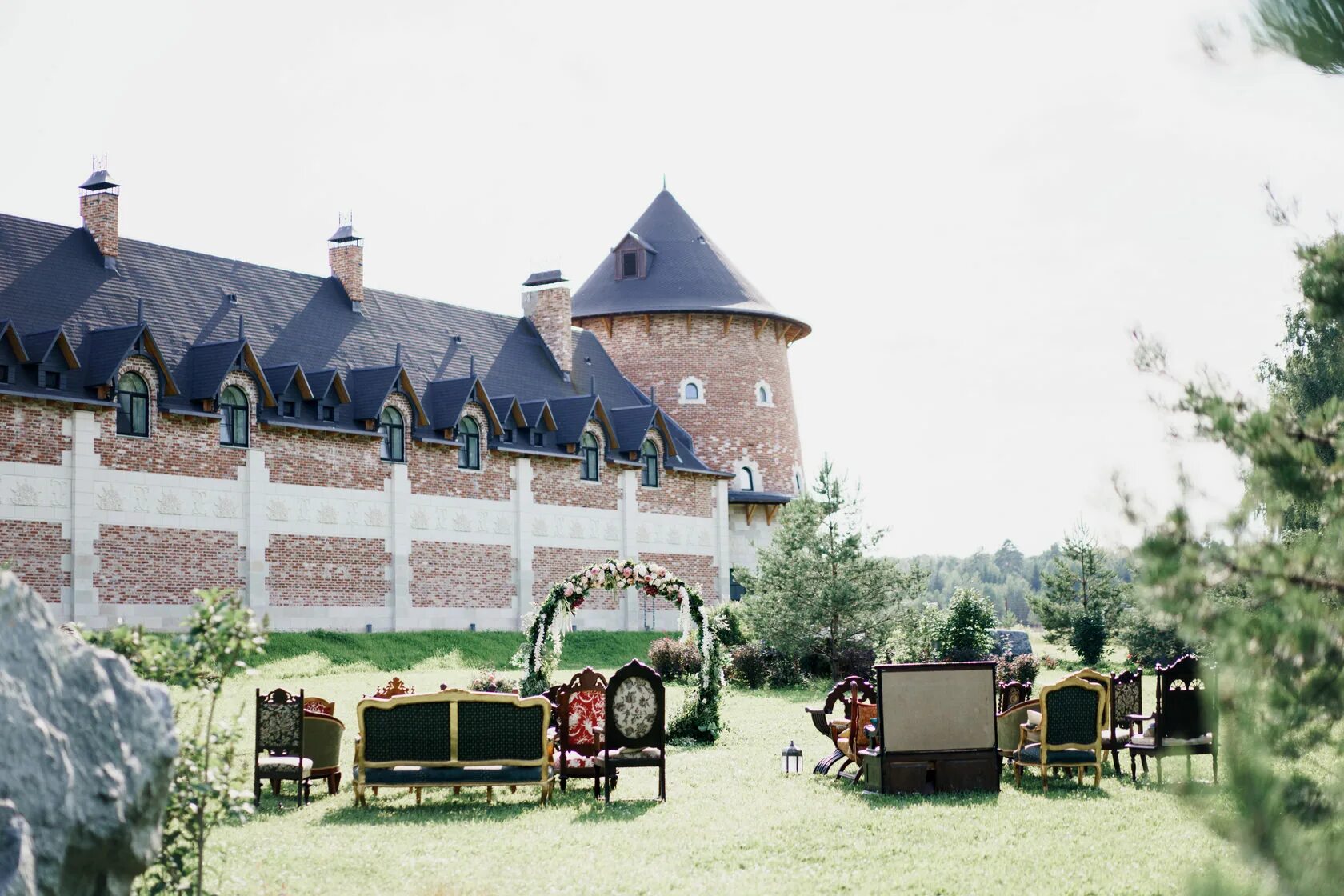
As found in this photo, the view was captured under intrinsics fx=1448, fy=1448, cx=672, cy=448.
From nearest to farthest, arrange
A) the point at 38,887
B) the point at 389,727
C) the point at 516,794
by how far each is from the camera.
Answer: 1. the point at 38,887
2. the point at 389,727
3. the point at 516,794

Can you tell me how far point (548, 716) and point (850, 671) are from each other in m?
17.2

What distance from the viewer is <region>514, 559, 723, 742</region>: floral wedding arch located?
18359mm

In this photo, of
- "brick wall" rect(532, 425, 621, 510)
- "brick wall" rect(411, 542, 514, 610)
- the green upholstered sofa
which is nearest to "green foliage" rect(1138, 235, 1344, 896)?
the green upholstered sofa

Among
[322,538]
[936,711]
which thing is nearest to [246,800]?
[936,711]

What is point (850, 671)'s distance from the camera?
2959 cm

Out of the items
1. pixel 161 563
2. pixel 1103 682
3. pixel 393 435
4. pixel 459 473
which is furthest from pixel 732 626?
pixel 1103 682

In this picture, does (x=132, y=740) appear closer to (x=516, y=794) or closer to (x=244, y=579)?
(x=516, y=794)

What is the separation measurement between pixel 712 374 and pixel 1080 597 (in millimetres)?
13742

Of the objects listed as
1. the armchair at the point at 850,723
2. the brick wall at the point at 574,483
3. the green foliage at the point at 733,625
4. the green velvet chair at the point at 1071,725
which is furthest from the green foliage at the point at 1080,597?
the green velvet chair at the point at 1071,725

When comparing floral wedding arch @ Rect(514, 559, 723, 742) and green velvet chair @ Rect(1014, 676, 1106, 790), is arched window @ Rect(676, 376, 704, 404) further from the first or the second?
green velvet chair @ Rect(1014, 676, 1106, 790)

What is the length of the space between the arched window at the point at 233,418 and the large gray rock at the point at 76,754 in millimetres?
25057

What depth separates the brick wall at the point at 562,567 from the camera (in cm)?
3769

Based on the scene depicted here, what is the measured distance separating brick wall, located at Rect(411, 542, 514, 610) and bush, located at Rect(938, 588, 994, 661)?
11.6 m

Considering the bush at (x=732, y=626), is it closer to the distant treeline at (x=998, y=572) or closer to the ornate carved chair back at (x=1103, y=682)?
the ornate carved chair back at (x=1103, y=682)
